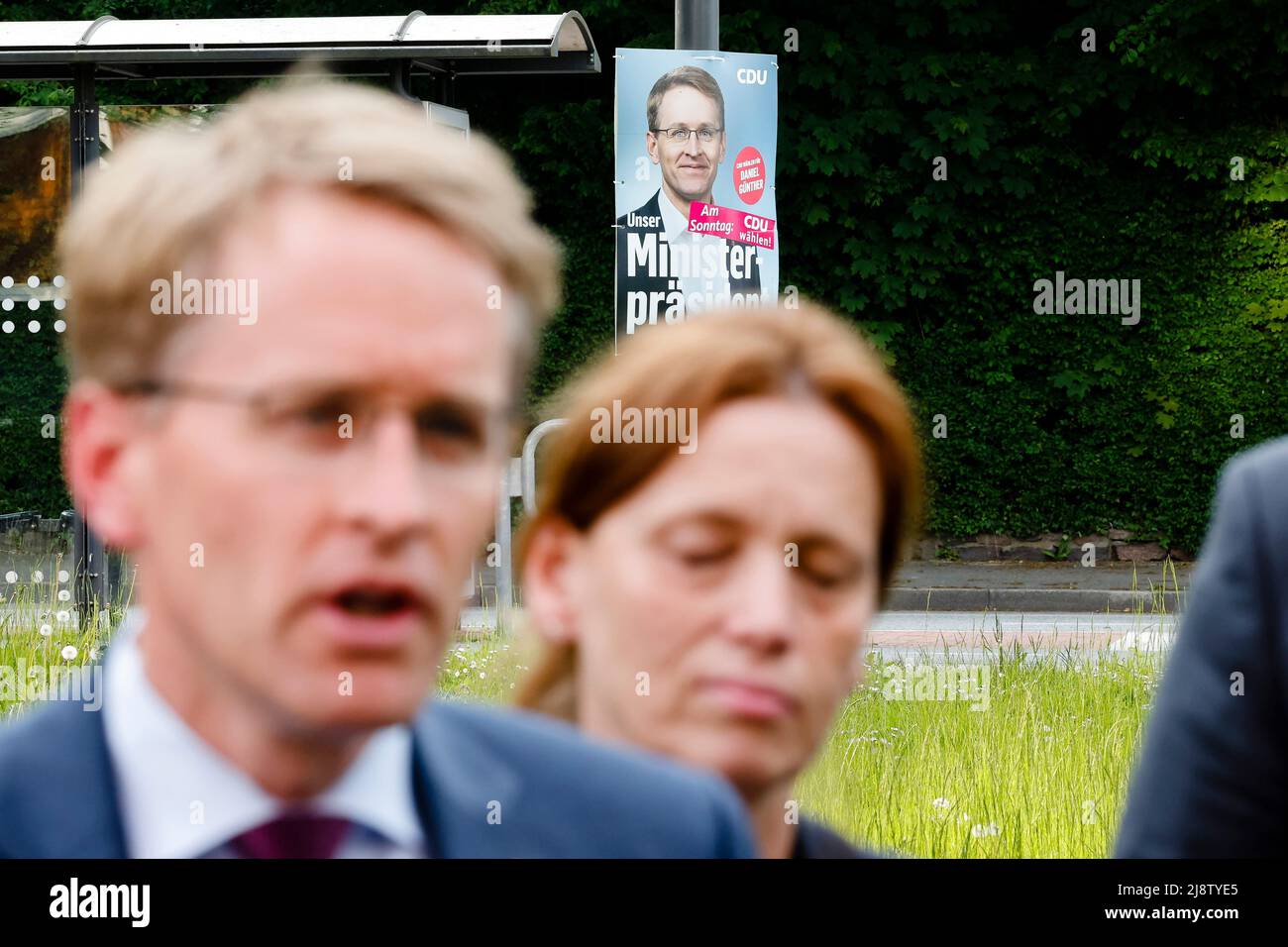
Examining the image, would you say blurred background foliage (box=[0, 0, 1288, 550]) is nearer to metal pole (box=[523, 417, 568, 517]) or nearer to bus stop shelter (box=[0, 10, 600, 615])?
bus stop shelter (box=[0, 10, 600, 615])

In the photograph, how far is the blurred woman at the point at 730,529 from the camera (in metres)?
0.90

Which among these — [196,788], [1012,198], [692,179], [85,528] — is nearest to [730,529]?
[196,788]

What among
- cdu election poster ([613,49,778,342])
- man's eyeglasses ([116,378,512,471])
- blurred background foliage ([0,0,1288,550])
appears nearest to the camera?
man's eyeglasses ([116,378,512,471])

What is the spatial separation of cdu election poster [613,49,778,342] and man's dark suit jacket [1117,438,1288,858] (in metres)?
2.36

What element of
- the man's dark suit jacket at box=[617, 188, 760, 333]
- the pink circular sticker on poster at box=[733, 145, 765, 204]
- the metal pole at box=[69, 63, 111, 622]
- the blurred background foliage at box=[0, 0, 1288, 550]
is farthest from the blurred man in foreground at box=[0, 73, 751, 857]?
the blurred background foliage at box=[0, 0, 1288, 550]

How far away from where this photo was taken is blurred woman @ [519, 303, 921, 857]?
900 mm

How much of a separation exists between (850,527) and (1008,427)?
34.4ft

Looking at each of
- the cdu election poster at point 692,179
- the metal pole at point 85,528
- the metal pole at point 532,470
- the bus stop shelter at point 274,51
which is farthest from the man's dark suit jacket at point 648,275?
the metal pole at point 532,470

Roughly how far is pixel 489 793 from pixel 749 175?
3.36m

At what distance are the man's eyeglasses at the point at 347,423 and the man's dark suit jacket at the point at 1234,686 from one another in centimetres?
45

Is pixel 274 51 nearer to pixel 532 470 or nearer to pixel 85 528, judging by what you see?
pixel 85 528

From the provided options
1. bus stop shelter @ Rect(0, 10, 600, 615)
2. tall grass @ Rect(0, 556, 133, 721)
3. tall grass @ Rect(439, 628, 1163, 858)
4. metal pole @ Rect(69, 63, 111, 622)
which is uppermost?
bus stop shelter @ Rect(0, 10, 600, 615)
